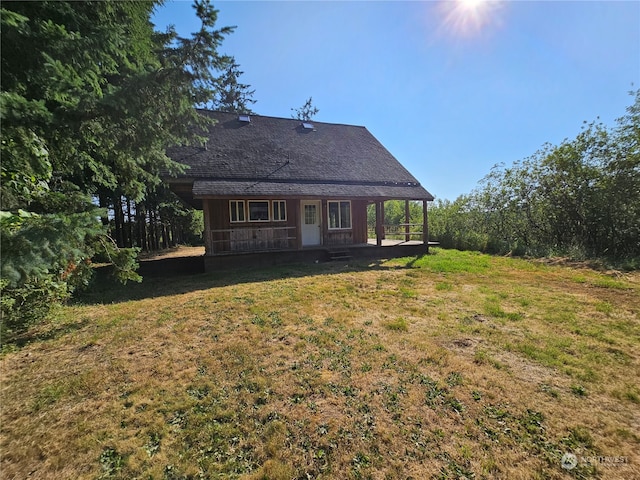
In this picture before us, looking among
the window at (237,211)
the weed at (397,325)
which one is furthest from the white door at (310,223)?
the weed at (397,325)

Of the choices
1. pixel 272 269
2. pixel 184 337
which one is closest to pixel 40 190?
pixel 184 337

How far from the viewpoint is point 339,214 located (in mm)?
13336

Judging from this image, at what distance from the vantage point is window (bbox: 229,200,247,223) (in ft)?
37.6

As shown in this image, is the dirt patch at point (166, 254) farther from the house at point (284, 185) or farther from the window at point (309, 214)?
the window at point (309, 214)

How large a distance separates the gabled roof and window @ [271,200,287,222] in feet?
3.20

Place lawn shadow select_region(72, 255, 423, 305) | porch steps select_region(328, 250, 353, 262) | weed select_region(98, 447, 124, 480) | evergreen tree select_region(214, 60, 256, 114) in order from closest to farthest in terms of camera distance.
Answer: weed select_region(98, 447, 124, 480)
lawn shadow select_region(72, 255, 423, 305)
porch steps select_region(328, 250, 353, 262)
evergreen tree select_region(214, 60, 256, 114)

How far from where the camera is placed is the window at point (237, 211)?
1145 cm

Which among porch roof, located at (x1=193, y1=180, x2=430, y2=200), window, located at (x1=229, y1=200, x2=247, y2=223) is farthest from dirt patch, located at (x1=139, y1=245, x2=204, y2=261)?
porch roof, located at (x1=193, y1=180, x2=430, y2=200)

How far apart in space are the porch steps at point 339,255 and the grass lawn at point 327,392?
568 centimetres

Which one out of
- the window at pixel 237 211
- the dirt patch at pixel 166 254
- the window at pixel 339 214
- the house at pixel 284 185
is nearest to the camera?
the house at pixel 284 185

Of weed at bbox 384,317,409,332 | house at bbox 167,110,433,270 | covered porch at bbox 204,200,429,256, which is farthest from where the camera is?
covered porch at bbox 204,200,429,256

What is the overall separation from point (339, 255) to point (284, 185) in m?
3.72

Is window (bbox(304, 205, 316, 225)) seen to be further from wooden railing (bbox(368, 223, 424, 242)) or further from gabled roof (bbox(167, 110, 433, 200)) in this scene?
wooden railing (bbox(368, 223, 424, 242))

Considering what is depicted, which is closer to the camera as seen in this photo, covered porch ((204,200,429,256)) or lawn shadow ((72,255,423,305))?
lawn shadow ((72,255,423,305))
